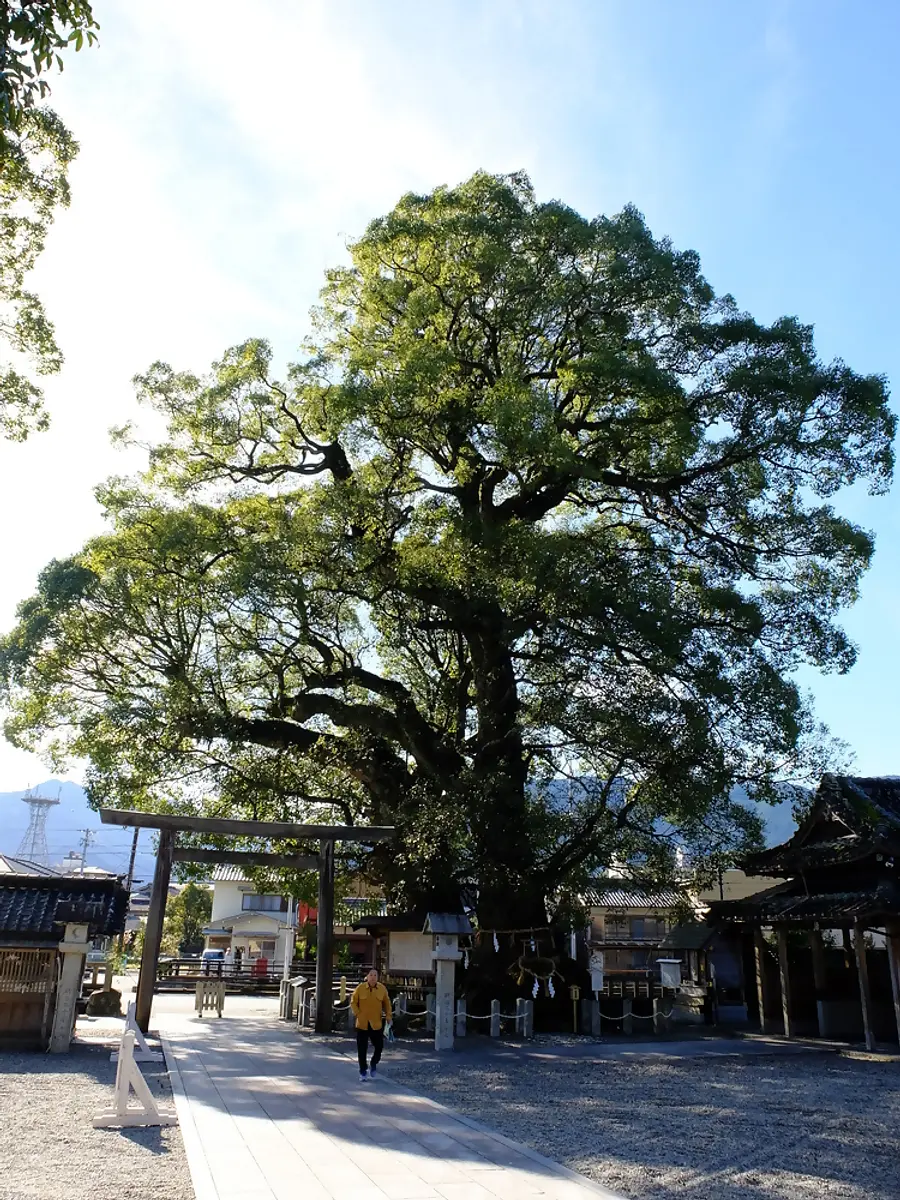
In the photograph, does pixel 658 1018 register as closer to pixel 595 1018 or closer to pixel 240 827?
pixel 595 1018

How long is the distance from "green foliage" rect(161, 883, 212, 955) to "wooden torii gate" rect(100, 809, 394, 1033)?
30.6 meters

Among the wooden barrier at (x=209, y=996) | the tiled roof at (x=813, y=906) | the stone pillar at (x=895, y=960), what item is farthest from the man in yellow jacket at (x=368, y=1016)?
the wooden barrier at (x=209, y=996)

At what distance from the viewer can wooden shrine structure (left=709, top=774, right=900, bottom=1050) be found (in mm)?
15383

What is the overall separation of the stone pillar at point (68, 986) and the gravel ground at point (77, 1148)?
217 cm

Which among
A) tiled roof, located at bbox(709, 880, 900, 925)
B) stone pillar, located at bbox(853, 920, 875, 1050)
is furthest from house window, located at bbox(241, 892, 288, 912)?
stone pillar, located at bbox(853, 920, 875, 1050)

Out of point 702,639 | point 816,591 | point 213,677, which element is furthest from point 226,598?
point 816,591

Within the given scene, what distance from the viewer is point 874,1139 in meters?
8.14

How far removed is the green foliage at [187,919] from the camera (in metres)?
45.3

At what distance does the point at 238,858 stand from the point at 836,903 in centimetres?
1087

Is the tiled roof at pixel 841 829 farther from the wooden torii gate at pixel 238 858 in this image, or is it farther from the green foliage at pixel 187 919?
the green foliage at pixel 187 919

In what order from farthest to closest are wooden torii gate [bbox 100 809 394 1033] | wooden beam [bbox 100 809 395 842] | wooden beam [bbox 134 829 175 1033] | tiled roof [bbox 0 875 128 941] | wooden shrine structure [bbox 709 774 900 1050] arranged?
wooden beam [bbox 100 809 395 842], wooden torii gate [bbox 100 809 394 1033], wooden shrine structure [bbox 709 774 900 1050], wooden beam [bbox 134 829 175 1033], tiled roof [bbox 0 875 128 941]

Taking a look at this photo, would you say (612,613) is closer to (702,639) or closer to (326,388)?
(702,639)

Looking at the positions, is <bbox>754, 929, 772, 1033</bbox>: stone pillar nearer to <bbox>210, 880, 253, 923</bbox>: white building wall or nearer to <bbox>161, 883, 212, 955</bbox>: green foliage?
<bbox>210, 880, 253, 923</bbox>: white building wall

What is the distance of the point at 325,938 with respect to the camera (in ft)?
55.3
